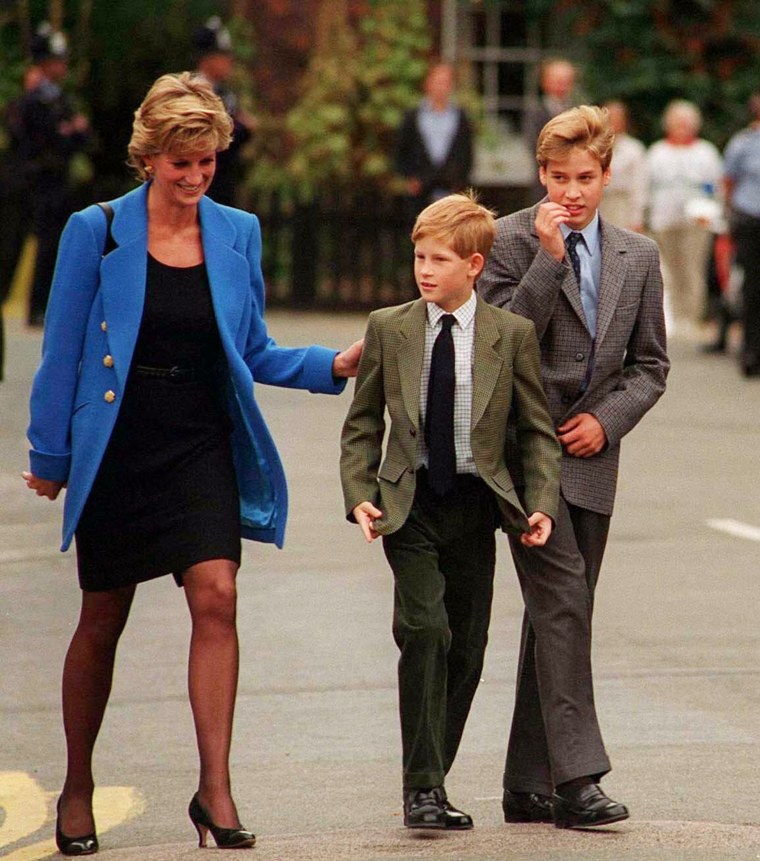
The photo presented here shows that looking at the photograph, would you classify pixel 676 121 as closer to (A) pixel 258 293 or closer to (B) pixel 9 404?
(B) pixel 9 404

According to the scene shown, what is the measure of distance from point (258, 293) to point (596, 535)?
1.00 meters

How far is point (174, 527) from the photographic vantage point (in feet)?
16.6

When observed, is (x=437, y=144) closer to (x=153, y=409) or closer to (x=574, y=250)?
(x=574, y=250)

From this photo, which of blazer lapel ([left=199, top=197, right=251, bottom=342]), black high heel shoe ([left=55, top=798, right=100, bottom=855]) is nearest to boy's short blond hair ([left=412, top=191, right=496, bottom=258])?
blazer lapel ([left=199, top=197, right=251, bottom=342])

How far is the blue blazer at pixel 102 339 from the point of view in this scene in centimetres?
502

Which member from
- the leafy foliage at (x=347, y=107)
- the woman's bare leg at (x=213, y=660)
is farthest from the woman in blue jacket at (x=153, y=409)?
the leafy foliage at (x=347, y=107)

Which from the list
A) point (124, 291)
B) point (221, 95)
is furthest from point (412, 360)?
point (221, 95)

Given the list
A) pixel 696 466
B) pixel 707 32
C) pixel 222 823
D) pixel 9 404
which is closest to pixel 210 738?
pixel 222 823

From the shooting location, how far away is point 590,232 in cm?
511

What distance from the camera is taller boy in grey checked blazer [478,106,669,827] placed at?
496 cm

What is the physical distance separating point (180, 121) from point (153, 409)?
666 mm

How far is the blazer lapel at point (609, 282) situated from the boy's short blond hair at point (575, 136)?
219mm

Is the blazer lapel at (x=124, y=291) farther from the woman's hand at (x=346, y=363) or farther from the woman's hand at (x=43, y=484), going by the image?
the woman's hand at (x=346, y=363)

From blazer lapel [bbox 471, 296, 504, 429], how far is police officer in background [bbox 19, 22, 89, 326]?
481 inches
